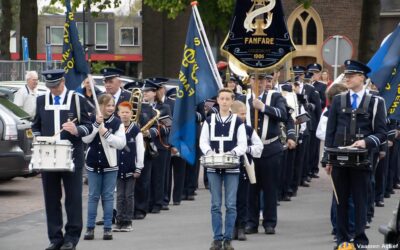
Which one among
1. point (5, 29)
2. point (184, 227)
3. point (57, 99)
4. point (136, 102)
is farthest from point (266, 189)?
point (5, 29)

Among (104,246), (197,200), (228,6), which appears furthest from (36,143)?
(228,6)

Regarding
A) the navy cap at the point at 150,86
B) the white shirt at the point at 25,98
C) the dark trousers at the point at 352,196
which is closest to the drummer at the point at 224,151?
the dark trousers at the point at 352,196

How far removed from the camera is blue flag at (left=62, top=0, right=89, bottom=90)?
491 inches

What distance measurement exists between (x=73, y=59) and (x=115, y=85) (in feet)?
5.66

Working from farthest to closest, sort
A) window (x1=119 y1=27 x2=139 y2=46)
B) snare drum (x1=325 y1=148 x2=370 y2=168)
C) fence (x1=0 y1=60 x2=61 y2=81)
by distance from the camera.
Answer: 1. window (x1=119 y1=27 x2=139 y2=46)
2. fence (x1=0 y1=60 x2=61 y2=81)
3. snare drum (x1=325 y1=148 x2=370 y2=168)

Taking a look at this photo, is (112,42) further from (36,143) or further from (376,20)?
(36,143)

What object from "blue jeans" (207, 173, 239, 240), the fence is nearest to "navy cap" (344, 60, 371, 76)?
"blue jeans" (207, 173, 239, 240)

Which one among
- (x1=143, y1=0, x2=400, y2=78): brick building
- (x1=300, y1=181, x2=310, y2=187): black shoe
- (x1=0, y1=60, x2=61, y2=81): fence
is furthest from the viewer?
(x1=143, y1=0, x2=400, y2=78): brick building

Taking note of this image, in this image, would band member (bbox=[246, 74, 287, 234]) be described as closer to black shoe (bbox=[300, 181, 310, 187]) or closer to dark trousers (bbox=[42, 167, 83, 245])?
dark trousers (bbox=[42, 167, 83, 245])

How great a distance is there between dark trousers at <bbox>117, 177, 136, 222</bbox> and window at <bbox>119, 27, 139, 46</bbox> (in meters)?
79.3

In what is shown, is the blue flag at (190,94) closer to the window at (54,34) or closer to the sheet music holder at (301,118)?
the sheet music holder at (301,118)

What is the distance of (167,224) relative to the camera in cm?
1419

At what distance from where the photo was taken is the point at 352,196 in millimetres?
11391

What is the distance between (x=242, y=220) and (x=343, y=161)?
2.08 m
